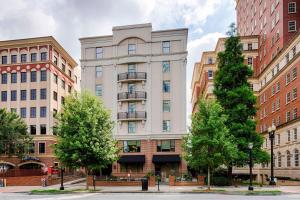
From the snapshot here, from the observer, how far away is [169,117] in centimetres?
4953

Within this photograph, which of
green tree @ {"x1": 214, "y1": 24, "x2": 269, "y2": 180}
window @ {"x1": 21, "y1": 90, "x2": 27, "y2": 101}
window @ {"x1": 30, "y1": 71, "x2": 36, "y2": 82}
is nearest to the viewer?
green tree @ {"x1": 214, "y1": 24, "x2": 269, "y2": 180}

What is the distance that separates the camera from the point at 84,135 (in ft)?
109

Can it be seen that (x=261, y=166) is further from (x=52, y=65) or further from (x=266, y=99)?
(x=52, y=65)

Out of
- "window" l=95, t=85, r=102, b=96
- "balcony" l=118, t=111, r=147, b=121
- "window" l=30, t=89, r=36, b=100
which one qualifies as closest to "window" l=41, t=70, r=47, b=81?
"window" l=30, t=89, r=36, b=100

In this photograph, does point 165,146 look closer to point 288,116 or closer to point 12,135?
point 288,116

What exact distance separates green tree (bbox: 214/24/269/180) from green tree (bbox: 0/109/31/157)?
28769 mm

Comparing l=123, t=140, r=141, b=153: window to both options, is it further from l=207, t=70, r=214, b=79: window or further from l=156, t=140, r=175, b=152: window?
l=207, t=70, r=214, b=79: window

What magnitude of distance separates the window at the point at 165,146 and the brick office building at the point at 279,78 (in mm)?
13070

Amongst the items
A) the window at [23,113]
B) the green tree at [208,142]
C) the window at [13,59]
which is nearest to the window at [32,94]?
the window at [23,113]

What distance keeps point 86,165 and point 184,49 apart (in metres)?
23.9

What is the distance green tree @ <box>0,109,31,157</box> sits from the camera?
47.7m

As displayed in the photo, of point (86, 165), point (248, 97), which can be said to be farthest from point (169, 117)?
point (86, 165)

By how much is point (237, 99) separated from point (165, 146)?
591 inches

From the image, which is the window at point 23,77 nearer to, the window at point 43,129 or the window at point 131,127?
the window at point 43,129
